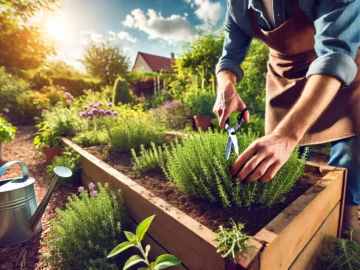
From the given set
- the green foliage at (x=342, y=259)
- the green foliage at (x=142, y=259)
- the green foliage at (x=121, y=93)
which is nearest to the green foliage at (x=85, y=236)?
the green foliage at (x=142, y=259)

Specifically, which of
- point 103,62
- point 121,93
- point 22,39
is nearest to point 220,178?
point 121,93

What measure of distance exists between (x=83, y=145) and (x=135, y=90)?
9.95 meters

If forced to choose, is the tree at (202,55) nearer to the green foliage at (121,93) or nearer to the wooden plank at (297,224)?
the green foliage at (121,93)

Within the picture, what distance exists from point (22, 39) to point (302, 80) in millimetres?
11866

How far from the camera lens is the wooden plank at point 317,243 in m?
0.96

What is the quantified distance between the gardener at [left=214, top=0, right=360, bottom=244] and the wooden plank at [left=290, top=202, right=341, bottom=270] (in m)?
0.15

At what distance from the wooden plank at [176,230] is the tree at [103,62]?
20220 millimetres

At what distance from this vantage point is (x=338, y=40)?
33.7 inches

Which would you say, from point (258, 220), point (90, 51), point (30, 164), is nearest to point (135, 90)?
point (30, 164)

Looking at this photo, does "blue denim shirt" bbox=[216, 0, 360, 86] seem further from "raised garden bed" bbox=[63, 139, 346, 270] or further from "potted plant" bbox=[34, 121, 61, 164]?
"potted plant" bbox=[34, 121, 61, 164]

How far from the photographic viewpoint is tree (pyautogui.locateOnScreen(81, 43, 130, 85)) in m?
20.0

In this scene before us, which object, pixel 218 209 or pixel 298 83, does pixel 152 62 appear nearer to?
pixel 298 83

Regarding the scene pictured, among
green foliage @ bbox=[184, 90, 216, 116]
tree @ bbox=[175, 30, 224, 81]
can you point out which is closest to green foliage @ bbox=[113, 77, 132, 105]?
tree @ bbox=[175, 30, 224, 81]

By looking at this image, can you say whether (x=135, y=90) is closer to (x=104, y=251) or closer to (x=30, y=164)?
(x=30, y=164)
